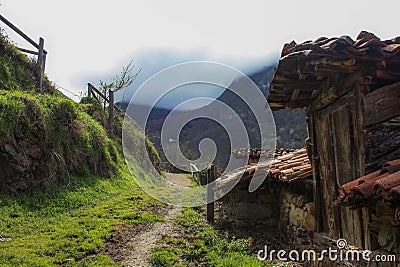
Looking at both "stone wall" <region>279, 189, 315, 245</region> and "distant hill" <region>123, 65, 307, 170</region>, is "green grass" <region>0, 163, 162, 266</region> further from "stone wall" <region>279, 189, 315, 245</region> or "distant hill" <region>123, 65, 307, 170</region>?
"distant hill" <region>123, 65, 307, 170</region>

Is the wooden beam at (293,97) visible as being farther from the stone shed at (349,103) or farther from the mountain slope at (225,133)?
the mountain slope at (225,133)

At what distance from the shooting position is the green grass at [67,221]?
4930mm

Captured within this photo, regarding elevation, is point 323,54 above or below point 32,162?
above

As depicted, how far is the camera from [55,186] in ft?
27.4

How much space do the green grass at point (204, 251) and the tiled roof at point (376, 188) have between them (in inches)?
116

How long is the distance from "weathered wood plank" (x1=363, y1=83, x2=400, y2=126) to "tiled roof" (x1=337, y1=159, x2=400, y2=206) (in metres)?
0.74

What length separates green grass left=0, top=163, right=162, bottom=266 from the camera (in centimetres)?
493

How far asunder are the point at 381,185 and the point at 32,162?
Answer: 8.28 m

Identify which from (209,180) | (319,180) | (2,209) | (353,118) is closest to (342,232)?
(319,180)

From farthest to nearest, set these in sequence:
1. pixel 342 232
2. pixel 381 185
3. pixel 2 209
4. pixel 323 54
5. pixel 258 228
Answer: pixel 258 228, pixel 2 209, pixel 342 232, pixel 323 54, pixel 381 185

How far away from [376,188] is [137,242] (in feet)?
16.6

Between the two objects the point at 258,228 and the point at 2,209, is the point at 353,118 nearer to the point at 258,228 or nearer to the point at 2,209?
the point at 258,228

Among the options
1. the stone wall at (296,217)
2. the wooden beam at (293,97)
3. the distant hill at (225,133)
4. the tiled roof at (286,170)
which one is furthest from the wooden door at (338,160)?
the distant hill at (225,133)

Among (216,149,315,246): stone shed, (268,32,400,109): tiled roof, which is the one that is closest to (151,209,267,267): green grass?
(216,149,315,246): stone shed
